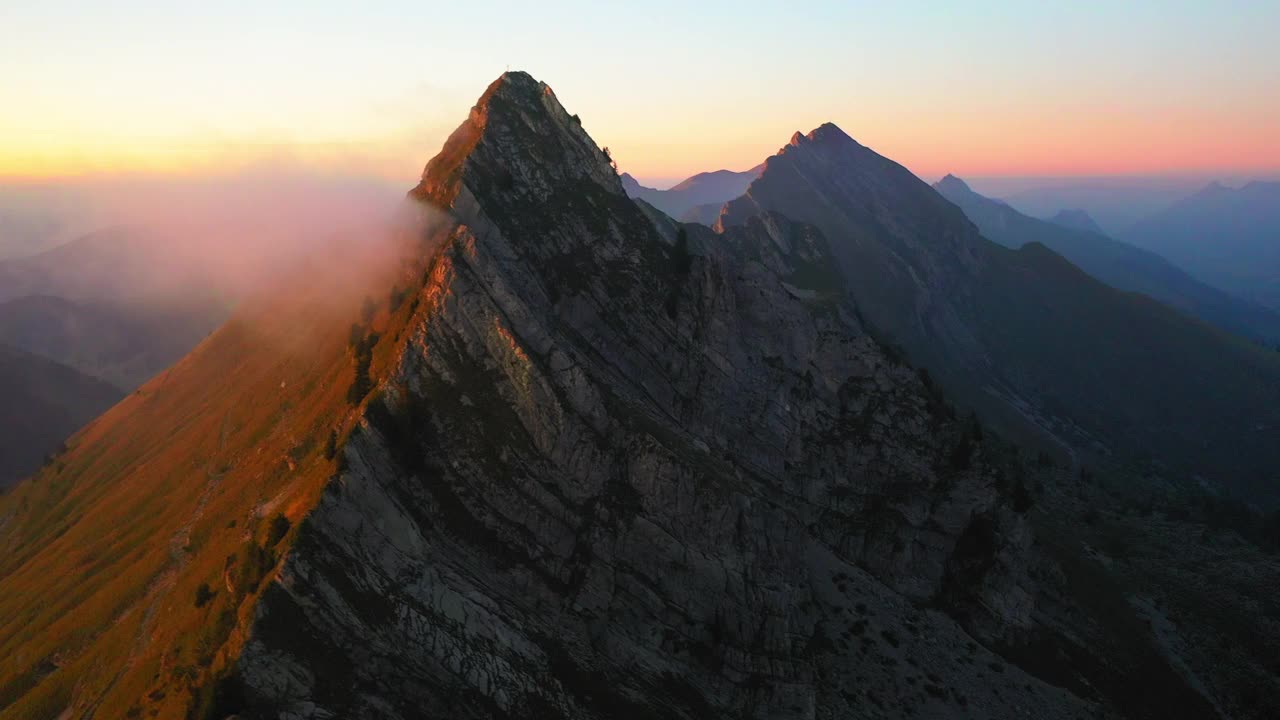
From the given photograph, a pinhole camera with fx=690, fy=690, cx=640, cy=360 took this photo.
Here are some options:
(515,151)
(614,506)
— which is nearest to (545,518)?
(614,506)

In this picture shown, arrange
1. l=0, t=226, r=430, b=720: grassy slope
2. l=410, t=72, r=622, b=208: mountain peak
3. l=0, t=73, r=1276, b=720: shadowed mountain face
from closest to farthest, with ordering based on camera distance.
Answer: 1. l=0, t=73, r=1276, b=720: shadowed mountain face
2. l=0, t=226, r=430, b=720: grassy slope
3. l=410, t=72, r=622, b=208: mountain peak

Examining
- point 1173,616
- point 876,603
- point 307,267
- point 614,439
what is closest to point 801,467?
point 876,603

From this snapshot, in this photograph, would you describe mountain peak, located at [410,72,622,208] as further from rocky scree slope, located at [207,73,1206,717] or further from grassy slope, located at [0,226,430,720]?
grassy slope, located at [0,226,430,720]

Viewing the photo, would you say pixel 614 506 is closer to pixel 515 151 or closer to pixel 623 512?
pixel 623 512

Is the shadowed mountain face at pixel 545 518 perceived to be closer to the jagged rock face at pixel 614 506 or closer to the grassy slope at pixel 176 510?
the jagged rock face at pixel 614 506

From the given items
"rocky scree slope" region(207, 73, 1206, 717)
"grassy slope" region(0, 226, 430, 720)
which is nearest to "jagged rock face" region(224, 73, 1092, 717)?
"rocky scree slope" region(207, 73, 1206, 717)

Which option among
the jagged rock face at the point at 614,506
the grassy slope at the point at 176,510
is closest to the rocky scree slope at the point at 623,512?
the jagged rock face at the point at 614,506
